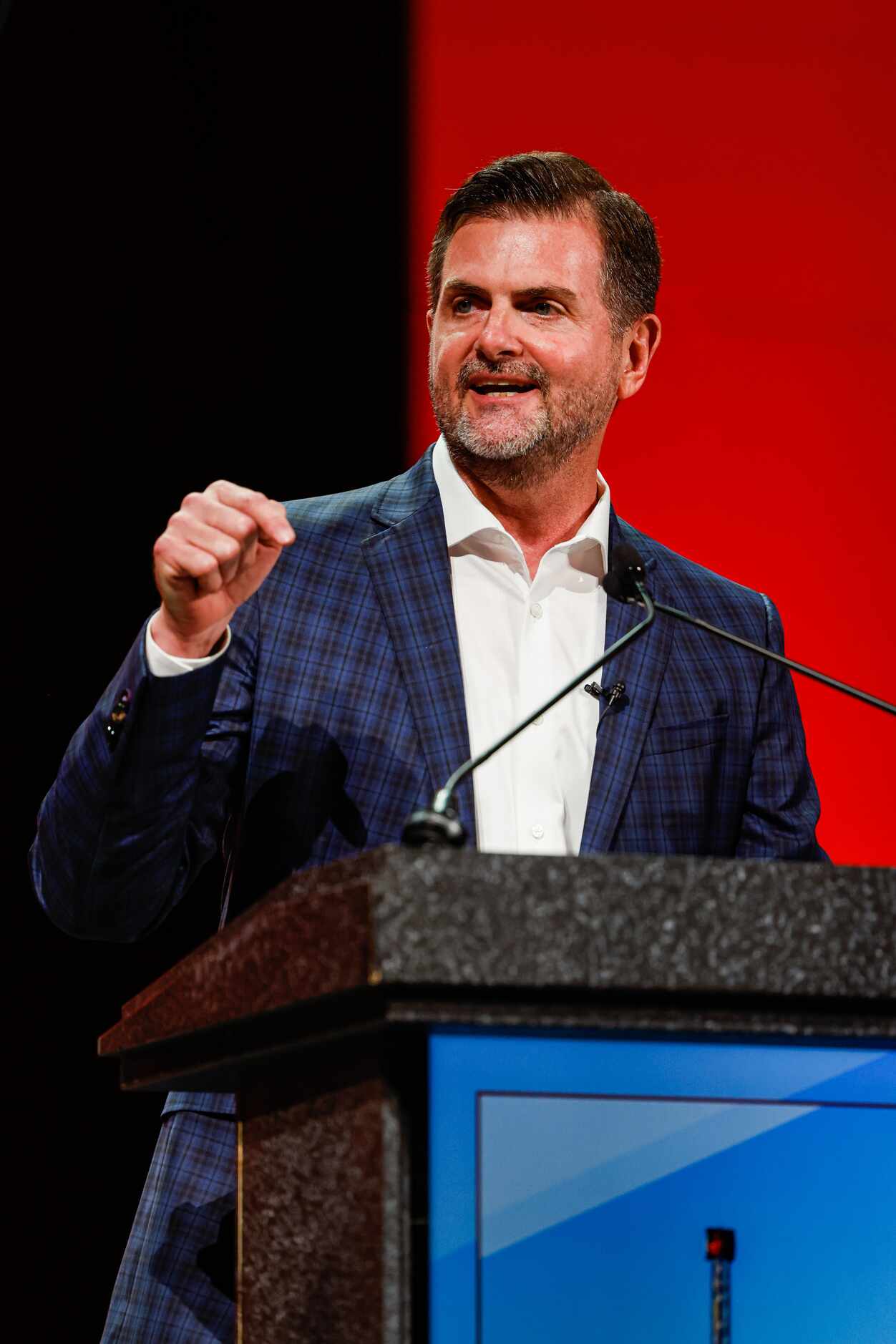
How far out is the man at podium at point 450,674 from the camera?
1053mm

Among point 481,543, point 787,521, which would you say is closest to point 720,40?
point 787,521

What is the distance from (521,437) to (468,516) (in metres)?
0.10

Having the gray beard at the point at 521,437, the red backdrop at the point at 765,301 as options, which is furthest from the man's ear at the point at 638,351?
the red backdrop at the point at 765,301

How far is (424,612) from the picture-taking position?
55.5 inches

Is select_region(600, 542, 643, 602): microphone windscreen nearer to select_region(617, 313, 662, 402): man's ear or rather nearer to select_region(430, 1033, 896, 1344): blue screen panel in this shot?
select_region(430, 1033, 896, 1344): blue screen panel

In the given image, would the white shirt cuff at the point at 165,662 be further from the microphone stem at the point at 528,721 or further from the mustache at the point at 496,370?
the mustache at the point at 496,370

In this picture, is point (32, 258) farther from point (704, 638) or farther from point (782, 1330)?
point (782, 1330)

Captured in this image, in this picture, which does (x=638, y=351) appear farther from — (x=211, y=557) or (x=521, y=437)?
(x=211, y=557)

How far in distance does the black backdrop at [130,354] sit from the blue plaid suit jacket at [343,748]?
45 centimetres

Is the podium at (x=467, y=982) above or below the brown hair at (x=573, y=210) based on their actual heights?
below

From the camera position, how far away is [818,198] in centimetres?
214

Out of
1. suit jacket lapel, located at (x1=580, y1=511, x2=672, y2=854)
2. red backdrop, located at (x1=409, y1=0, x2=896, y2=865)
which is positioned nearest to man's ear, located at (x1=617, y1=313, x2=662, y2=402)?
red backdrop, located at (x1=409, y1=0, x2=896, y2=865)

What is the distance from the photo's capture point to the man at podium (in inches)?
41.4

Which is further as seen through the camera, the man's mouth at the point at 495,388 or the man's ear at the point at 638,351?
the man's ear at the point at 638,351
